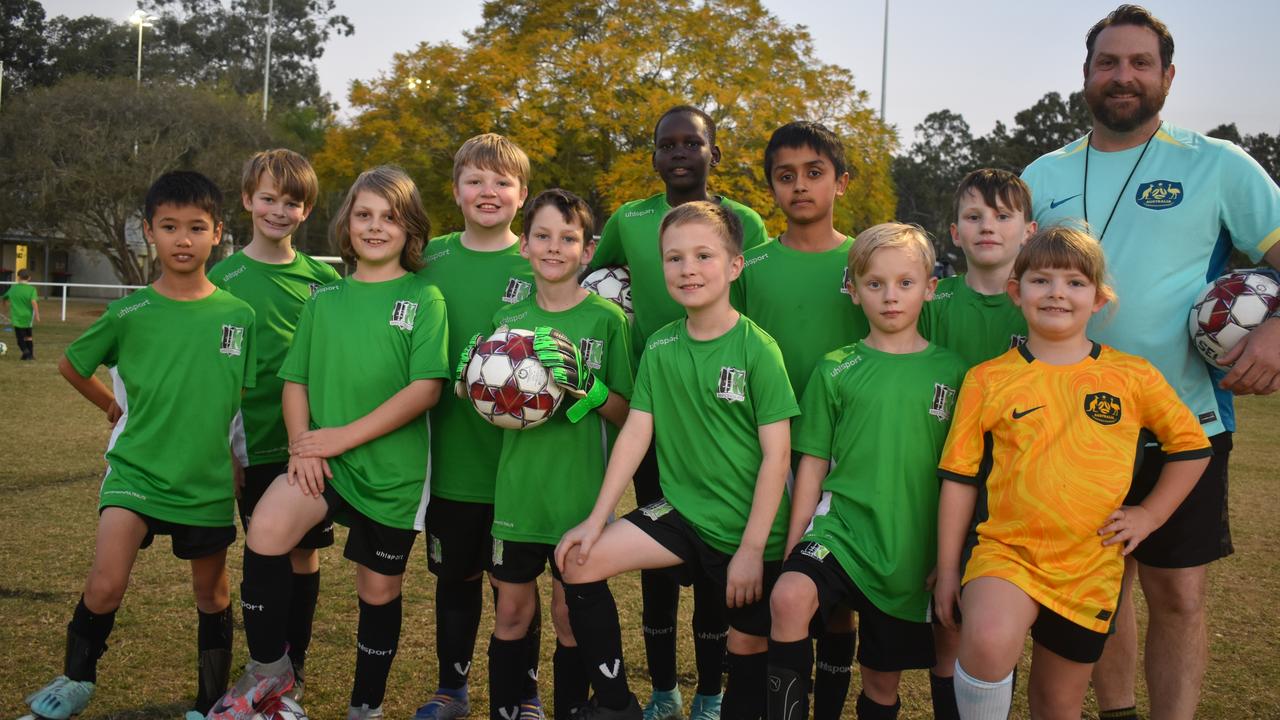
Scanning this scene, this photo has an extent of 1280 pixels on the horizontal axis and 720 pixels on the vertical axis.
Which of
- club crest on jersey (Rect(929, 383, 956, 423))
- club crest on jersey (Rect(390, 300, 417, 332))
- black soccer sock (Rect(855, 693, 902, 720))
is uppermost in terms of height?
club crest on jersey (Rect(390, 300, 417, 332))

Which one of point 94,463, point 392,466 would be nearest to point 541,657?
point 392,466

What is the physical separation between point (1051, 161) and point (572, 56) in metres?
19.1

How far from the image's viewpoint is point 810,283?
3.60 metres

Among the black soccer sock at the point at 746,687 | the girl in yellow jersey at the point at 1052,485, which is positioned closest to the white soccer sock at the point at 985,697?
the girl in yellow jersey at the point at 1052,485

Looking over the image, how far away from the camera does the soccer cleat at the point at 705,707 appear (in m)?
3.90

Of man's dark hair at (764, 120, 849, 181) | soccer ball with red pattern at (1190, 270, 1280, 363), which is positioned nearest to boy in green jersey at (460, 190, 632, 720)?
man's dark hair at (764, 120, 849, 181)

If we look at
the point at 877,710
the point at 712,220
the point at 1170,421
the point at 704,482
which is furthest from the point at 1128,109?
the point at 877,710

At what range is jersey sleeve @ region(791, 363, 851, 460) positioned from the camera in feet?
10.5

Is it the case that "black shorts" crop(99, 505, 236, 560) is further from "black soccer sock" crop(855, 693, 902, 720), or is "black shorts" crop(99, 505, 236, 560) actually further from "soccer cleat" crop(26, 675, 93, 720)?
"black soccer sock" crop(855, 693, 902, 720)

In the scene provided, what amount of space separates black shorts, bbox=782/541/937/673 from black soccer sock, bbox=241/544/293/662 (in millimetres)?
1791

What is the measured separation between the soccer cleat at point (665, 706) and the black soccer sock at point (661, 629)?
0.03 meters

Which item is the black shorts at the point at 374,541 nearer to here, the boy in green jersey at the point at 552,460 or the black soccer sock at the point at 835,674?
the boy in green jersey at the point at 552,460

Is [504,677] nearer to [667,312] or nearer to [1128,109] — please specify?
[667,312]

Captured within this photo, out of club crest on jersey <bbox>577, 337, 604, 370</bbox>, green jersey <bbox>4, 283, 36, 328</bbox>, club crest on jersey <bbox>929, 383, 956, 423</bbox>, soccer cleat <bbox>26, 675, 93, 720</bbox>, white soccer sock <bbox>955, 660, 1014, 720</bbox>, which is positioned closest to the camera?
white soccer sock <bbox>955, 660, 1014, 720</bbox>
